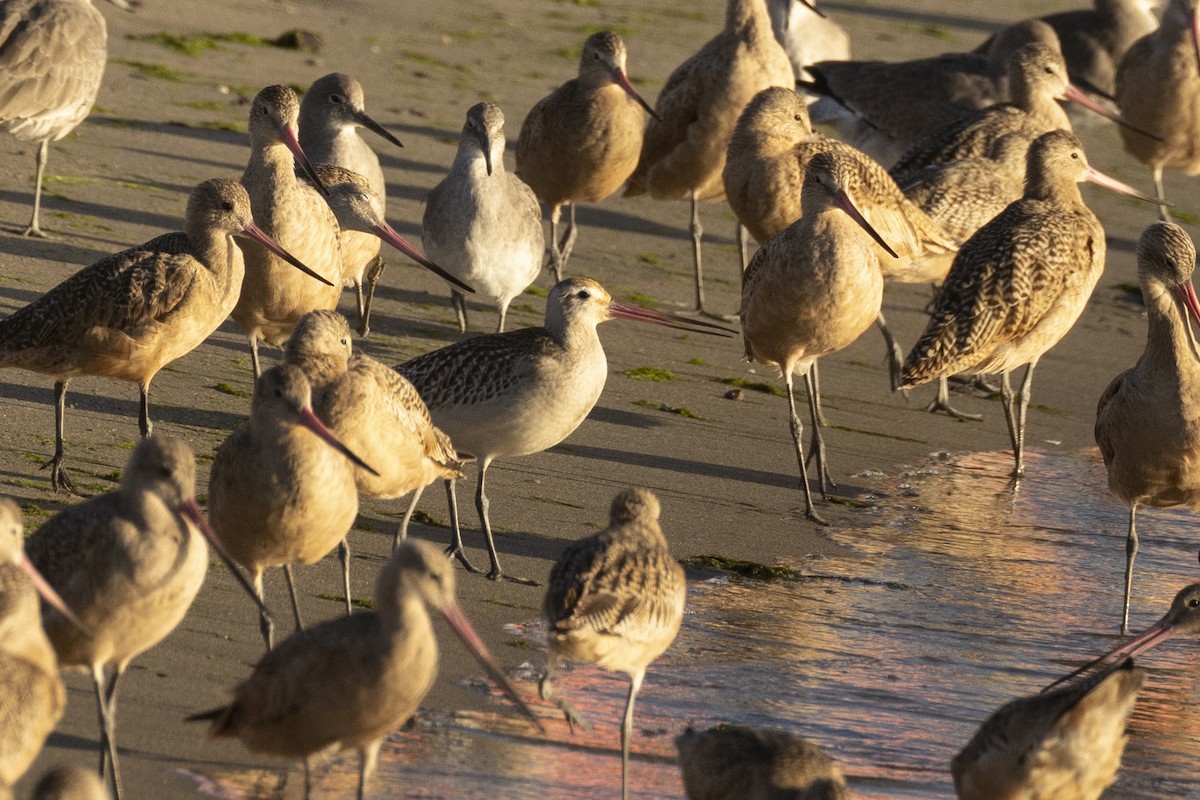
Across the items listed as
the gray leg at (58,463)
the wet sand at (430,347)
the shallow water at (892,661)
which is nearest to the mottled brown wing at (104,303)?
the gray leg at (58,463)

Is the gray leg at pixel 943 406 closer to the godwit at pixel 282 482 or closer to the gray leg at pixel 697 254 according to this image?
the gray leg at pixel 697 254

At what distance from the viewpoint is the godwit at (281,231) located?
324 inches

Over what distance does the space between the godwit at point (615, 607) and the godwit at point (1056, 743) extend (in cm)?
98

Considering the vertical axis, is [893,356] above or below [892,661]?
below

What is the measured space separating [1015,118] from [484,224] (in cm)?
352

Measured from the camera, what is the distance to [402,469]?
21.4ft

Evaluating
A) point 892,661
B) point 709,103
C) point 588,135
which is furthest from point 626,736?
point 709,103

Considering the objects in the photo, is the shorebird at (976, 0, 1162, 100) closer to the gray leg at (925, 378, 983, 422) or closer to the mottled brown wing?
the gray leg at (925, 378, 983, 422)

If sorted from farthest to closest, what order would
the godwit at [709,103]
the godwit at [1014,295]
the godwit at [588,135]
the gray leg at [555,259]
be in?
the godwit at [709,103] < the godwit at [588,135] < the gray leg at [555,259] < the godwit at [1014,295]

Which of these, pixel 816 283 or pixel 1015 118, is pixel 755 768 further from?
pixel 1015 118

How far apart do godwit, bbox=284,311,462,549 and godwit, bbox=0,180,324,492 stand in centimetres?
95

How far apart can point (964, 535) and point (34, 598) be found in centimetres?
470

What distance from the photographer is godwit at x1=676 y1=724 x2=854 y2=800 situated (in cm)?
482

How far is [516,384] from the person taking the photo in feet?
23.3
